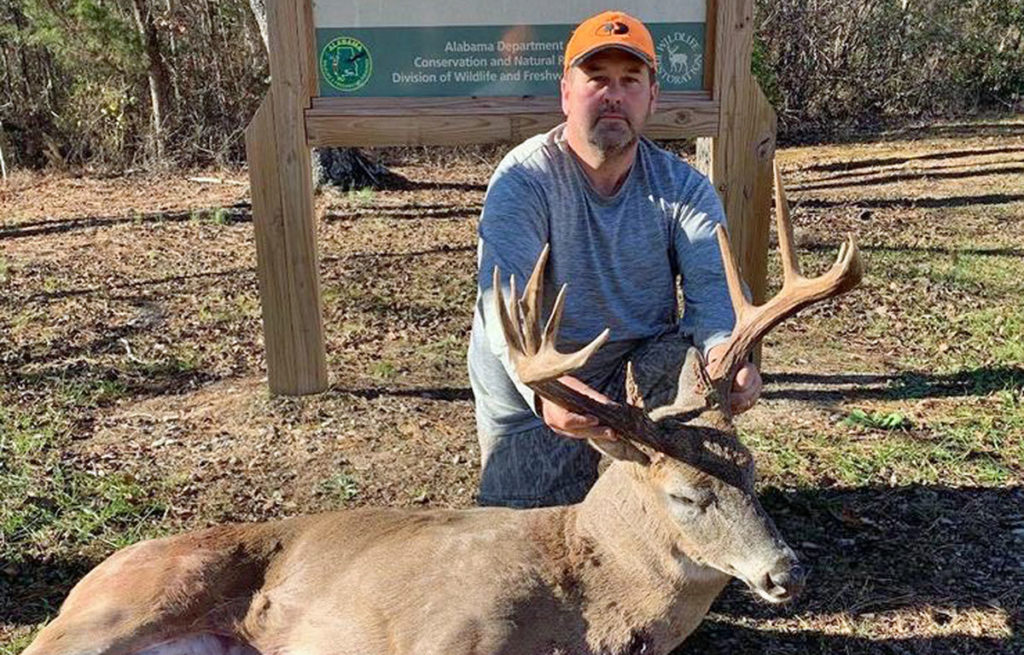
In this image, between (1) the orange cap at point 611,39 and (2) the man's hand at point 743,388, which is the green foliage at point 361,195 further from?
(2) the man's hand at point 743,388

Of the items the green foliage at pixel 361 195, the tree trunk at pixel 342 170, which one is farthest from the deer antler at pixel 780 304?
the tree trunk at pixel 342 170

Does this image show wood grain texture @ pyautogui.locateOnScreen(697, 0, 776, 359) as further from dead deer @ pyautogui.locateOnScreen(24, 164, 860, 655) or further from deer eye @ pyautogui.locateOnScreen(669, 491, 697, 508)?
deer eye @ pyautogui.locateOnScreen(669, 491, 697, 508)

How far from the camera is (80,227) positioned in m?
9.15

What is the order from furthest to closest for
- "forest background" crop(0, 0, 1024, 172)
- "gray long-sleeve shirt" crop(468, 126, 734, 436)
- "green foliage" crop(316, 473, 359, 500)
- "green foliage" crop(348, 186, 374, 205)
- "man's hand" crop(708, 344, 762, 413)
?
"forest background" crop(0, 0, 1024, 172) < "green foliage" crop(348, 186, 374, 205) < "green foliage" crop(316, 473, 359, 500) < "gray long-sleeve shirt" crop(468, 126, 734, 436) < "man's hand" crop(708, 344, 762, 413)

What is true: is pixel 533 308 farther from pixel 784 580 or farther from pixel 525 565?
pixel 784 580

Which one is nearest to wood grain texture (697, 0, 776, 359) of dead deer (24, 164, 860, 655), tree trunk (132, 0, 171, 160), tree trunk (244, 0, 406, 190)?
dead deer (24, 164, 860, 655)

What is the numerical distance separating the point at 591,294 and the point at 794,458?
1.51 metres

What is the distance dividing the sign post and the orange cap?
112cm

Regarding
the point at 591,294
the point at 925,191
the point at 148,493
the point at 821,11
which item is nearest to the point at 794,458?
the point at 591,294

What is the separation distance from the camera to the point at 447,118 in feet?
15.6

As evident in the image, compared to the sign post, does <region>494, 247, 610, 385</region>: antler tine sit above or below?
below

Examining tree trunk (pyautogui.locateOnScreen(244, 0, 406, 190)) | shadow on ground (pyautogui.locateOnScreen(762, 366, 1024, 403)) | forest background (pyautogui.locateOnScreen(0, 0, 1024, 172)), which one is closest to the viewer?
shadow on ground (pyautogui.locateOnScreen(762, 366, 1024, 403))

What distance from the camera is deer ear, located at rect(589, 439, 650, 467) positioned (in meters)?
2.71

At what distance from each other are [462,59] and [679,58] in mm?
1024
